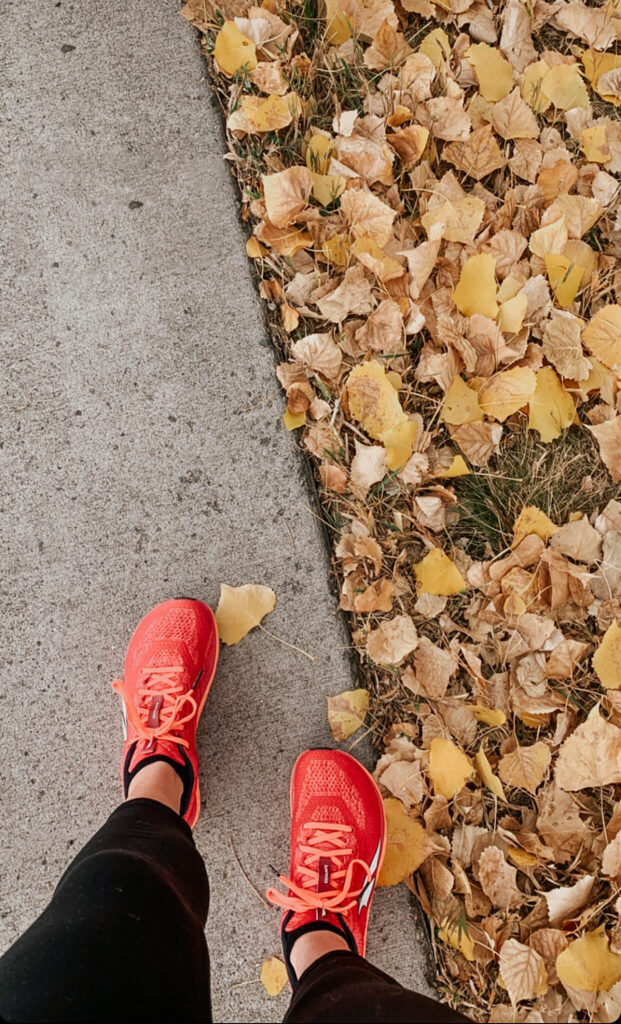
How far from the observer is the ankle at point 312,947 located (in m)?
1.27

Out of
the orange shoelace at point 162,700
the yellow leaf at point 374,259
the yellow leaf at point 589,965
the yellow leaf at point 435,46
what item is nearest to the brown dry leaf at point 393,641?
the orange shoelace at point 162,700

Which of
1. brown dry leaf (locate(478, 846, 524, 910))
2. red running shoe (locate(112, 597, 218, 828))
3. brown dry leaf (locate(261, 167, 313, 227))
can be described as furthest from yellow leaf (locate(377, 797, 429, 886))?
brown dry leaf (locate(261, 167, 313, 227))

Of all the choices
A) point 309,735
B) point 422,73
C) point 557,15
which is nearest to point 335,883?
point 309,735

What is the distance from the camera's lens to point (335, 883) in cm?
137

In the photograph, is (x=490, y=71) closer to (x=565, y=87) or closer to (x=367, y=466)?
(x=565, y=87)

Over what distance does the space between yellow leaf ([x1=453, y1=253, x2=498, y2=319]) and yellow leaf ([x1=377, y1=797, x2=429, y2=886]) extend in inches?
40.6

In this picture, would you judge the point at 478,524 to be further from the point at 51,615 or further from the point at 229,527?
the point at 51,615

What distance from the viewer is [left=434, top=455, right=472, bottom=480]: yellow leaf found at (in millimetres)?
1435

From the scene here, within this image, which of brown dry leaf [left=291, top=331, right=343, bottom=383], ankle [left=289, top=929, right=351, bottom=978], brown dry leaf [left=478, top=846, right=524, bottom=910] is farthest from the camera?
brown dry leaf [left=291, top=331, right=343, bottom=383]

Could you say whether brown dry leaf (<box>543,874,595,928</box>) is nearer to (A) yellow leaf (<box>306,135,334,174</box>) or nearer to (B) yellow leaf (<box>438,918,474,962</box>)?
(B) yellow leaf (<box>438,918,474,962</box>)

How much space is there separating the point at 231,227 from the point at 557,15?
0.87 m

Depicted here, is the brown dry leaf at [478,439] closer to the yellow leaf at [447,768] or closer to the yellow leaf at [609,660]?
the yellow leaf at [609,660]

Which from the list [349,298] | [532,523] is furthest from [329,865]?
[349,298]

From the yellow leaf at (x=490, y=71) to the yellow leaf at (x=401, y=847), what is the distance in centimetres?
153
